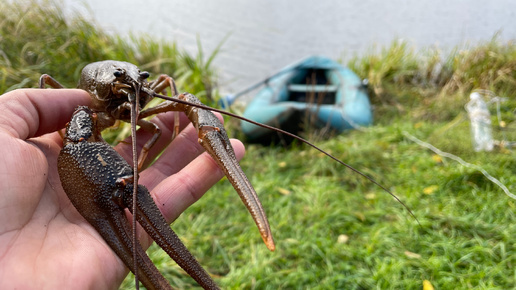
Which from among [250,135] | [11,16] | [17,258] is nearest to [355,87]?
[250,135]

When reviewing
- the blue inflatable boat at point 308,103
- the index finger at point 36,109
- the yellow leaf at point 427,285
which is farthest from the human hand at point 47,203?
the blue inflatable boat at point 308,103

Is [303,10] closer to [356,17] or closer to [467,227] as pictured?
[356,17]

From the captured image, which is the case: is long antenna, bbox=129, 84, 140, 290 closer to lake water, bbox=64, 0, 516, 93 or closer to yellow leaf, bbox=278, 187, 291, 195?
yellow leaf, bbox=278, 187, 291, 195

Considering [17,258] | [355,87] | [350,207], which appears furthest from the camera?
[355,87]

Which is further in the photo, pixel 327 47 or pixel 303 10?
pixel 303 10

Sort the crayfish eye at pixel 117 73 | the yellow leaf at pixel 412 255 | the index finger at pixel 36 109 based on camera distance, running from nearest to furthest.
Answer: the index finger at pixel 36 109 < the crayfish eye at pixel 117 73 < the yellow leaf at pixel 412 255

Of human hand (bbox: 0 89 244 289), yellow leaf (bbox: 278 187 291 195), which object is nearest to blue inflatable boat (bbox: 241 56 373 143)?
yellow leaf (bbox: 278 187 291 195)

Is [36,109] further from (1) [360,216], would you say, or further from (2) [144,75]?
(1) [360,216]

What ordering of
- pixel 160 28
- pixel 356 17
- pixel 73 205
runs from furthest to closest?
1. pixel 356 17
2. pixel 160 28
3. pixel 73 205

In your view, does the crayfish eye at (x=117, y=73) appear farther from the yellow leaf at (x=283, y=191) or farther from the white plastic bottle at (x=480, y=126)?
the white plastic bottle at (x=480, y=126)
